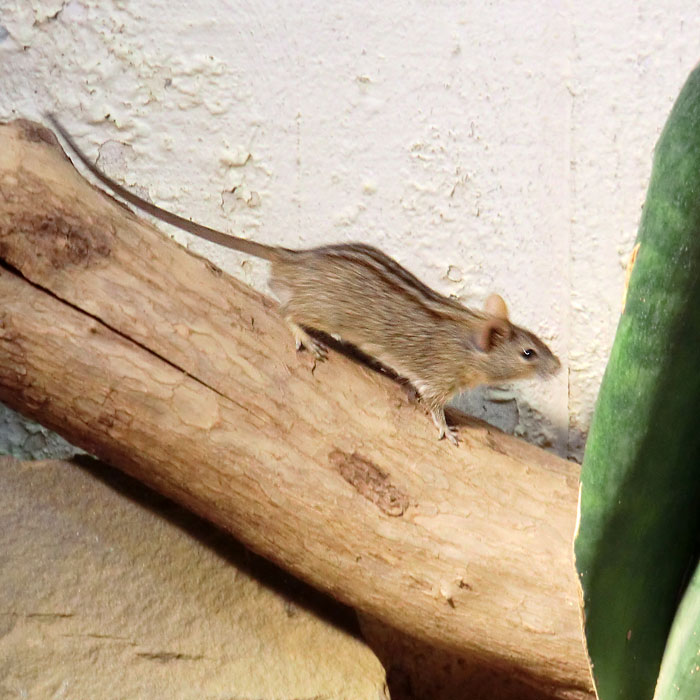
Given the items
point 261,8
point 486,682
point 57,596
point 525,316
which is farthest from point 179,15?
point 486,682

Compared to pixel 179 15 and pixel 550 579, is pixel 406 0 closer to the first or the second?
pixel 179 15

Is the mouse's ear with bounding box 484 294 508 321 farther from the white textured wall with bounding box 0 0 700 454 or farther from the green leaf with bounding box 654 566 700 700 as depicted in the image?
the green leaf with bounding box 654 566 700 700

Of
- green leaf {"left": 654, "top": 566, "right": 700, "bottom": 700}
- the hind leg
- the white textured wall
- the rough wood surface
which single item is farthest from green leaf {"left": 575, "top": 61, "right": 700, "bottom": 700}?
the white textured wall

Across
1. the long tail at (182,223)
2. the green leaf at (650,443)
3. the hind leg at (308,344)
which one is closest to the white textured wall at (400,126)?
the long tail at (182,223)

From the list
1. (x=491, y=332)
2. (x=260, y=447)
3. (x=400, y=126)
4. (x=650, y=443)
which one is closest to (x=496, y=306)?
(x=491, y=332)

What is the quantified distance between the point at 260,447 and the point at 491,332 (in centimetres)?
69

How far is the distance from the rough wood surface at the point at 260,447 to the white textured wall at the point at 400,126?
0.56 meters

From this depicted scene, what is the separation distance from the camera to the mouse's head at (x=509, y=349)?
6.75 ft

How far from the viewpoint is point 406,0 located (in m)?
2.16

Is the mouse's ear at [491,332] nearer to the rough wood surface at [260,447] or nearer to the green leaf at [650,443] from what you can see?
the rough wood surface at [260,447]

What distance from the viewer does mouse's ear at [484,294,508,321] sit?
2.09 meters

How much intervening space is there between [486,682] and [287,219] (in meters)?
1.23

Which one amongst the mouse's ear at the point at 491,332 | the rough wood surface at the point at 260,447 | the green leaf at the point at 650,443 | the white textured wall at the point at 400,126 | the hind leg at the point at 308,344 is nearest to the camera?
the green leaf at the point at 650,443

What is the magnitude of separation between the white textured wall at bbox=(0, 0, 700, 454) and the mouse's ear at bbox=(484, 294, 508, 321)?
0.54ft
